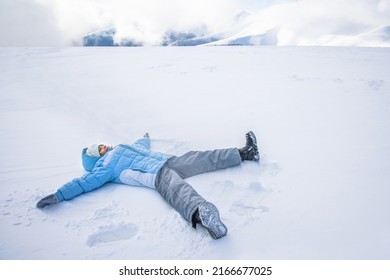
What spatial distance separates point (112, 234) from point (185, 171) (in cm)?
95

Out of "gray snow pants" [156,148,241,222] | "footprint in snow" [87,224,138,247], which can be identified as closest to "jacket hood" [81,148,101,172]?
"gray snow pants" [156,148,241,222]

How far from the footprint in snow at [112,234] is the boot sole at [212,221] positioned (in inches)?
23.1

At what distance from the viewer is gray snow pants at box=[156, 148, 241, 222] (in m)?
2.24

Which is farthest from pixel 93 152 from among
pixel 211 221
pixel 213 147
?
pixel 211 221

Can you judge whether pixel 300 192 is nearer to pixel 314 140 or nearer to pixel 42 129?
pixel 314 140

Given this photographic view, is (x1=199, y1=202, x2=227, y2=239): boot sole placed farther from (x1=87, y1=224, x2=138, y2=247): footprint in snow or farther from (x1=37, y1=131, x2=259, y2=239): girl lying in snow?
(x1=87, y1=224, x2=138, y2=247): footprint in snow

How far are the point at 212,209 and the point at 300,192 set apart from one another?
95cm

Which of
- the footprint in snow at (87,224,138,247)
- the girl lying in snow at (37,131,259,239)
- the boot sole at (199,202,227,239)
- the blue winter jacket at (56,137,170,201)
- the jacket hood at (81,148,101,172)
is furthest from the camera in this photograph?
the jacket hood at (81,148,101,172)

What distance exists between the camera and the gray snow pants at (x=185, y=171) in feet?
7.35

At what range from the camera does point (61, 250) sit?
6.47 feet

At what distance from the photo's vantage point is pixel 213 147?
140 inches

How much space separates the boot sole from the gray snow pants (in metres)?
0.16

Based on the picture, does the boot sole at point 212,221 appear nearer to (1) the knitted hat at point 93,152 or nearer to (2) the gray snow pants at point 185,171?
(2) the gray snow pants at point 185,171
